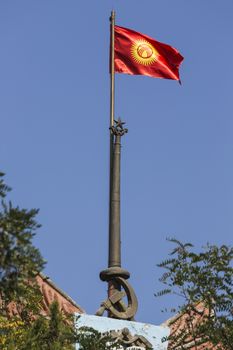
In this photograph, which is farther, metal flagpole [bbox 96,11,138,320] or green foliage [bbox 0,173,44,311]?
metal flagpole [bbox 96,11,138,320]

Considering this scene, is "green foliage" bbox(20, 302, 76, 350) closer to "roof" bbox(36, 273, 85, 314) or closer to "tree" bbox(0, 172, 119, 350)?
"tree" bbox(0, 172, 119, 350)

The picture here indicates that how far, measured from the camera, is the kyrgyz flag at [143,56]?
27906mm

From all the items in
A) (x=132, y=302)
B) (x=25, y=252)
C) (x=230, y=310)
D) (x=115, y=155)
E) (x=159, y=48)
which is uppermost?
(x=159, y=48)

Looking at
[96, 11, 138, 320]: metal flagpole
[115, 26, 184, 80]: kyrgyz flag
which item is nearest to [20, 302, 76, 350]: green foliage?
[96, 11, 138, 320]: metal flagpole

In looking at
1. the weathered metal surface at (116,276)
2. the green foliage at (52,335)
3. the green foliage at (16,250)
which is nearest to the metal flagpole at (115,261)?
the weathered metal surface at (116,276)

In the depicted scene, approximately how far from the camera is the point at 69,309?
2267 centimetres

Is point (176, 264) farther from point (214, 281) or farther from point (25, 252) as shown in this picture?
point (25, 252)

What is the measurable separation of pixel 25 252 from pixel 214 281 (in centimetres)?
634

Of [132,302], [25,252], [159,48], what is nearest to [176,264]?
[132,302]

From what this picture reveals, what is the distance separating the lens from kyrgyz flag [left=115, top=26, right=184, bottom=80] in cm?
2791

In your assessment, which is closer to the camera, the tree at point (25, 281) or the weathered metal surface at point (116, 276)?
the tree at point (25, 281)

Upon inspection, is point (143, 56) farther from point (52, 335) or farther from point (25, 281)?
point (25, 281)

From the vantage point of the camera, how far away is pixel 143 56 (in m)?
28.4

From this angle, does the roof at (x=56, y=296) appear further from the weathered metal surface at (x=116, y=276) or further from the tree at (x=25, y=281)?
the tree at (x=25, y=281)
